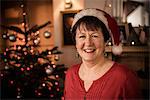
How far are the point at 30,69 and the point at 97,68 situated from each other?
132 cm

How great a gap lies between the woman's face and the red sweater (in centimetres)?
7

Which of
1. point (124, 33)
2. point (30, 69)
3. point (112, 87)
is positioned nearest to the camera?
point (112, 87)

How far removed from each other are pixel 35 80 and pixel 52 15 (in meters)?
0.58

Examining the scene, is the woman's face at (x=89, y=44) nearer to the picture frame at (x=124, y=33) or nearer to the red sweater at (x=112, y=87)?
the red sweater at (x=112, y=87)

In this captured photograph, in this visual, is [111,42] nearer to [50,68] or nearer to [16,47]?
[50,68]

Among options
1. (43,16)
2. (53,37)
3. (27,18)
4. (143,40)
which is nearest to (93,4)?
(143,40)

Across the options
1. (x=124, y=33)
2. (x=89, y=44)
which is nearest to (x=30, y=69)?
(x=124, y=33)

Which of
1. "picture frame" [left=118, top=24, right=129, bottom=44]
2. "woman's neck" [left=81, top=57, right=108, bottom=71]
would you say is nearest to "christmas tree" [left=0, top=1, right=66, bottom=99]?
"picture frame" [left=118, top=24, right=129, bottom=44]

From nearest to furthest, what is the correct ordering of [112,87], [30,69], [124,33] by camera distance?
[112,87]
[124,33]
[30,69]

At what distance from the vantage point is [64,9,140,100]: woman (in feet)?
2.28

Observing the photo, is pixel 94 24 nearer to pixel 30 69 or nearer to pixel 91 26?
pixel 91 26

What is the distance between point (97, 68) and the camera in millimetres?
751

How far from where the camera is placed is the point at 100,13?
0.72 m

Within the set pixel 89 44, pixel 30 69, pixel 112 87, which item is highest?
pixel 89 44
